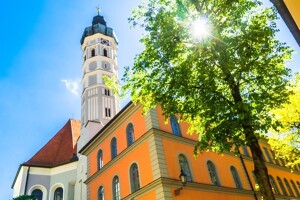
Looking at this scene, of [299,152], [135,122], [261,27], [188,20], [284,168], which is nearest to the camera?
[261,27]

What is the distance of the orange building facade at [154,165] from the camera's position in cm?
1546

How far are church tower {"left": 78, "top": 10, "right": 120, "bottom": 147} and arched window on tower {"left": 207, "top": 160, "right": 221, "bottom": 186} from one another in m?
14.8

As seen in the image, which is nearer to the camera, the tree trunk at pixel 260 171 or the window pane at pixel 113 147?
the tree trunk at pixel 260 171

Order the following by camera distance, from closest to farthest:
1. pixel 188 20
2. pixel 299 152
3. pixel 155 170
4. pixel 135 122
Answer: pixel 188 20 → pixel 155 170 → pixel 135 122 → pixel 299 152

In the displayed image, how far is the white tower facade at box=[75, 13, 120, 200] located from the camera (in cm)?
2958

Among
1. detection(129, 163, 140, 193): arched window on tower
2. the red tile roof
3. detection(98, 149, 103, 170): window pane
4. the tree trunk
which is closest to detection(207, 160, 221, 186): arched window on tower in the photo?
detection(129, 163, 140, 193): arched window on tower

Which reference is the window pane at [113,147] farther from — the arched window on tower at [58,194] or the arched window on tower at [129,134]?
the arched window on tower at [58,194]

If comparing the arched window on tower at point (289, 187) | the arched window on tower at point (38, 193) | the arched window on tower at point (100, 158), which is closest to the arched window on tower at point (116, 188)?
the arched window on tower at point (100, 158)

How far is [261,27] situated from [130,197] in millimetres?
12065

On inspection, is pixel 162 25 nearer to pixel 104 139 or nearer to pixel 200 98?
pixel 200 98

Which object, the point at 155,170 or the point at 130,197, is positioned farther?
the point at 130,197

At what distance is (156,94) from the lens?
1235 centimetres

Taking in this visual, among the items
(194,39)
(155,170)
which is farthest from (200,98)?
(155,170)

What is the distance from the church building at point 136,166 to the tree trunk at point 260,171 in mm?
3972
